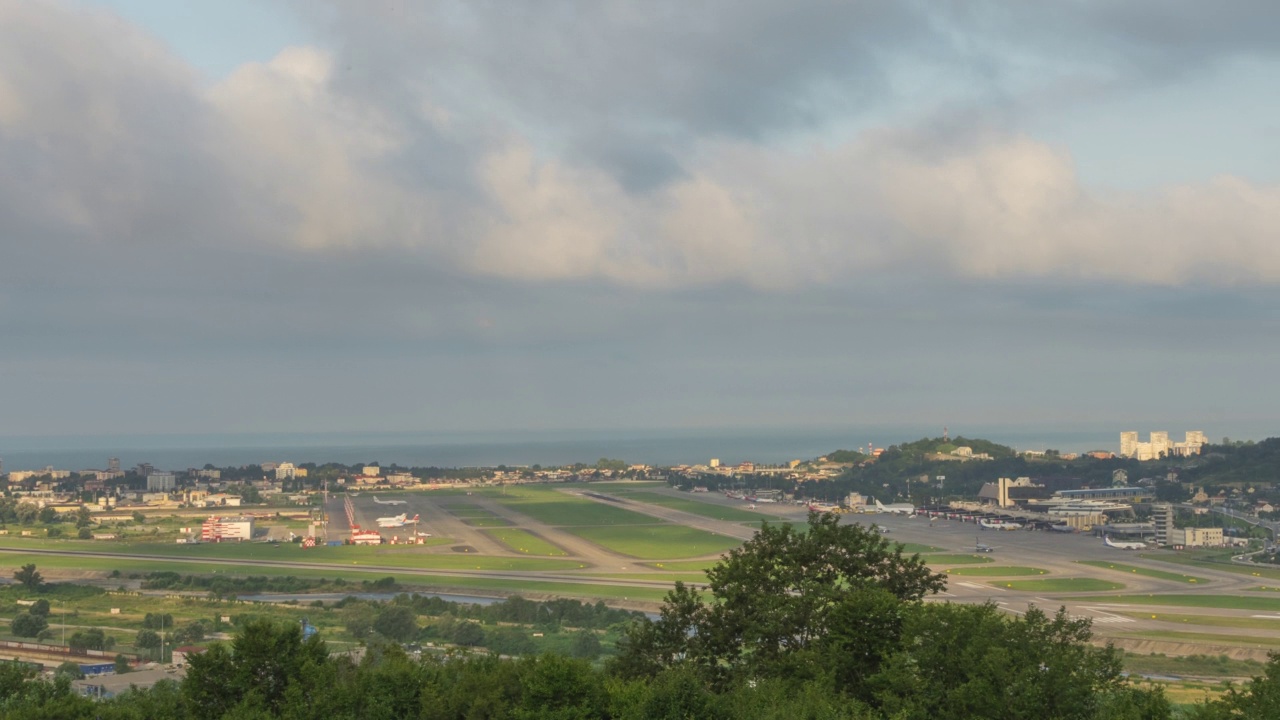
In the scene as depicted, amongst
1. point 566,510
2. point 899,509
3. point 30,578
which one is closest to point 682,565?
point 30,578

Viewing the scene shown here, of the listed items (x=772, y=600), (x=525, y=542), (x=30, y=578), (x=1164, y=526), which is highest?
(x=772, y=600)

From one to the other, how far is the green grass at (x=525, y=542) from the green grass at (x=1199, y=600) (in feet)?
117

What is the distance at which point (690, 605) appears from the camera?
932 inches

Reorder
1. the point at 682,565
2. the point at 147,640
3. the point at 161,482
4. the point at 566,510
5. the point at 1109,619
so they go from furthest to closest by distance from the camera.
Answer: the point at 161,482 → the point at 566,510 → the point at 682,565 → the point at 1109,619 → the point at 147,640

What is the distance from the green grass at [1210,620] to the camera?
4588cm

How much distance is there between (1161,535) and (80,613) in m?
78.9

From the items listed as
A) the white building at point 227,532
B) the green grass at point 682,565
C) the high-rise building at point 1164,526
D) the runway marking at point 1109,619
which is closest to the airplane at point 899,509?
the high-rise building at point 1164,526

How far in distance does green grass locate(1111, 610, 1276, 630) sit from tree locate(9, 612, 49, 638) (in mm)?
47183

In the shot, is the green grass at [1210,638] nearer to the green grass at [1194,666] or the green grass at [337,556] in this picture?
the green grass at [1194,666]

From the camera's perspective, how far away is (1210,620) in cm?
4747

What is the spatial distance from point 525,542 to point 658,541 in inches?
404

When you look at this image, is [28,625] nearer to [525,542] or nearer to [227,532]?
[525,542]

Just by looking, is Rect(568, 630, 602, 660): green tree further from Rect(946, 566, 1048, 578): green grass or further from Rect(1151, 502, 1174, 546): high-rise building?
Rect(1151, 502, 1174, 546): high-rise building

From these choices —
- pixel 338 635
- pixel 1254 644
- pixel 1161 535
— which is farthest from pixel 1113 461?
pixel 338 635
